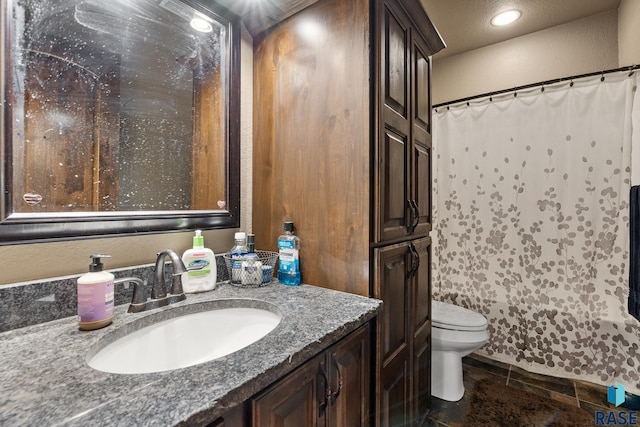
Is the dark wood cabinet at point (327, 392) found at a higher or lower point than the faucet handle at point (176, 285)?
lower

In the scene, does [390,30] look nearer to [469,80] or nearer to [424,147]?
[424,147]

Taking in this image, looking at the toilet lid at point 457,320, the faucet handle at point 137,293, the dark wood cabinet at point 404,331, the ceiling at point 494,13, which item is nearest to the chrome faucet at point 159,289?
the faucet handle at point 137,293

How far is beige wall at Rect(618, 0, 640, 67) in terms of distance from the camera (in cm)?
160

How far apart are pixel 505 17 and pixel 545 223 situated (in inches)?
56.4

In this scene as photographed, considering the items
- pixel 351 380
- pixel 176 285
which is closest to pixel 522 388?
pixel 351 380

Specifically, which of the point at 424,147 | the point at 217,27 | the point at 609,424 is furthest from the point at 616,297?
the point at 217,27

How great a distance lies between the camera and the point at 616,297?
172 cm

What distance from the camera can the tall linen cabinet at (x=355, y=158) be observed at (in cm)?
101

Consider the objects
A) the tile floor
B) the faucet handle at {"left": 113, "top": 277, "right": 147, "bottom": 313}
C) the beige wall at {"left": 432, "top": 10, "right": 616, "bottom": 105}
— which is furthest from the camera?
the beige wall at {"left": 432, "top": 10, "right": 616, "bottom": 105}

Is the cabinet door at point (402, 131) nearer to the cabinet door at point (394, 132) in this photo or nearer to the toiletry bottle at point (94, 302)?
the cabinet door at point (394, 132)

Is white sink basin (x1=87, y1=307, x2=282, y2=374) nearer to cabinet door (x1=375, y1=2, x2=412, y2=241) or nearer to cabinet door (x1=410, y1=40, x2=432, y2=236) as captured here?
cabinet door (x1=375, y1=2, x2=412, y2=241)

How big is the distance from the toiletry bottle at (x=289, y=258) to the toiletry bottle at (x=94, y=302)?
557 millimetres

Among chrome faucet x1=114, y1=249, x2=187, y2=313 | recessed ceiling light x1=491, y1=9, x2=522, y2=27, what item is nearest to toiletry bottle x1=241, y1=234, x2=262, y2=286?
chrome faucet x1=114, y1=249, x2=187, y2=313

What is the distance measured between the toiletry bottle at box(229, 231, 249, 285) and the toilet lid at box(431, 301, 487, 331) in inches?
47.0
